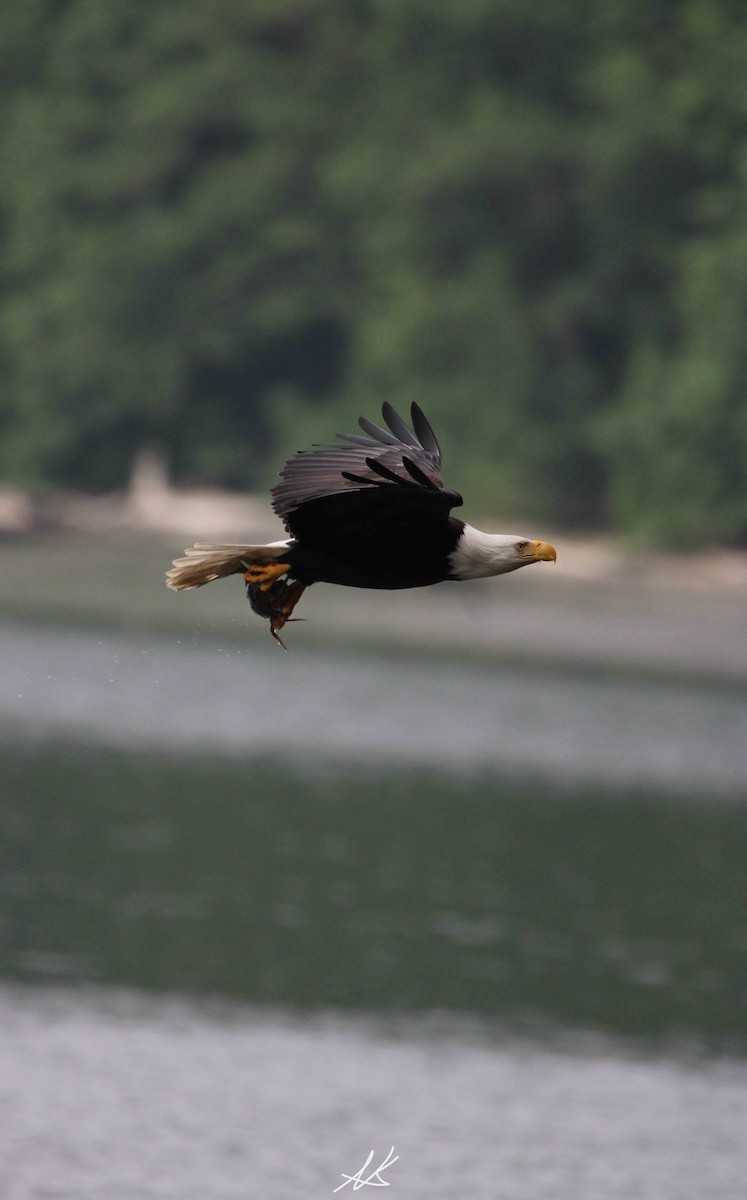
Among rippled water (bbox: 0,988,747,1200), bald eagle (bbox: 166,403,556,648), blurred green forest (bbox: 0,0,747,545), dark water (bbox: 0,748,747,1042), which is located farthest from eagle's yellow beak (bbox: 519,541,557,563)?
blurred green forest (bbox: 0,0,747,545)

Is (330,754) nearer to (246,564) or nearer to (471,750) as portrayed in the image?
(471,750)

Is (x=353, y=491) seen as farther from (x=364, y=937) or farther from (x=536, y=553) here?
(x=364, y=937)

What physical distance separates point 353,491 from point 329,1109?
12200mm

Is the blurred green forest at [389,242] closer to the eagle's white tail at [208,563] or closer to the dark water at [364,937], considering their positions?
the dark water at [364,937]

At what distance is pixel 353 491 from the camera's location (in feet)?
24.0

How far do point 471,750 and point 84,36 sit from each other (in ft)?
120

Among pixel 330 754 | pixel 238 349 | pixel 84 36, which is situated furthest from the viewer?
pixel 84 36

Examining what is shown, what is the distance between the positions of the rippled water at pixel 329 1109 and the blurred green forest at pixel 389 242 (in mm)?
27350

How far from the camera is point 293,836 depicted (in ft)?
92.2

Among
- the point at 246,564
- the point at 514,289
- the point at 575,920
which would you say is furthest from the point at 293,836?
the point at 514,289

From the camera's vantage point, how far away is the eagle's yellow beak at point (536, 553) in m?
7.49

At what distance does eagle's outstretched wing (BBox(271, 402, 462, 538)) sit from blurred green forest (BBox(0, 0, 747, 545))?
3931 cm
